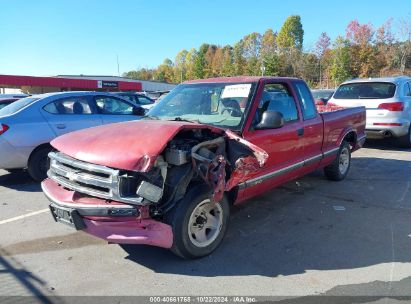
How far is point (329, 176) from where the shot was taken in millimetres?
6863

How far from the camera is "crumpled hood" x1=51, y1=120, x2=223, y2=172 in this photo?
3289mm

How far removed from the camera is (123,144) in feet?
11.7

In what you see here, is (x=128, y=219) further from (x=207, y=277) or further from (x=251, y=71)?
(x=251, y=71)

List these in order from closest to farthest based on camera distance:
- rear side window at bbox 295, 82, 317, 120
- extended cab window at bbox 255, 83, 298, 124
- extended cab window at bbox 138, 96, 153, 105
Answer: extended cab window at bbox 255, 83, 298, 124
rear side window at bbox 295, 82, 317, 120
extended cab window at bbox 138, 96, 153, 105

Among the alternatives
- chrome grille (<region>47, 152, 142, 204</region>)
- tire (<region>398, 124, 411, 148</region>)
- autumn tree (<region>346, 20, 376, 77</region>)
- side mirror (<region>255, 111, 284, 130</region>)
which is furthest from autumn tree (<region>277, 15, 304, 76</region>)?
chrome grille (<region>47, 152, 142, 204</region>)

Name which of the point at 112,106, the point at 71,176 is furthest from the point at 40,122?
the point at 71,176

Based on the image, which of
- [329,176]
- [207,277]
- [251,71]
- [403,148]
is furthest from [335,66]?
[207,277]

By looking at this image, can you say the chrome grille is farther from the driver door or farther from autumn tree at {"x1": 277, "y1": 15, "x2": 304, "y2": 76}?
autumn tree at {"x1": 277, "y1": 15, "x2": 304, "y2": 76}

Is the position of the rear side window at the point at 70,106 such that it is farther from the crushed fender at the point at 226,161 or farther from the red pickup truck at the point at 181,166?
the crushed fender at the point at 226,161

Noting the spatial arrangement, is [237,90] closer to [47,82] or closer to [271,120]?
[271,120]

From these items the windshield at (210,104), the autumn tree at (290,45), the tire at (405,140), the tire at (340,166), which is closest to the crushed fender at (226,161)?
the windshield at (210,104)

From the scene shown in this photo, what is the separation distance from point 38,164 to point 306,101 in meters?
4.88

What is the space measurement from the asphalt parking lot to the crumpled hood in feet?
3.60

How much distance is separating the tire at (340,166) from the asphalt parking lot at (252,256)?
38.5 inches
